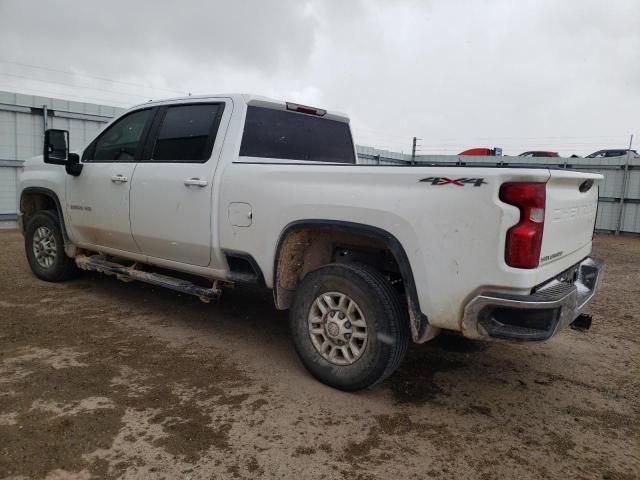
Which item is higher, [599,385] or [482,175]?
[482,175]

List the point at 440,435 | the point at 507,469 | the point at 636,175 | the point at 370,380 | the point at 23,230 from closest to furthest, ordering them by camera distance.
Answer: the point at 507,469 → the point at 440,435 → the point at 370,380 → the point at 23,230 → the point at 636,175

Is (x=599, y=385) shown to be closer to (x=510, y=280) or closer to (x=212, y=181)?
(x=510, y=280)

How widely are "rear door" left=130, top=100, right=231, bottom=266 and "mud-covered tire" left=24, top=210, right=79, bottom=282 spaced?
65.8 inches

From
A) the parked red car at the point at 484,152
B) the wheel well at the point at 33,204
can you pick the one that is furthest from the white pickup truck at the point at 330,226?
the parked red car at the point at 484,152

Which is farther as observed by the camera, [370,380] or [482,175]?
[370,380]

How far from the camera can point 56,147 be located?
473cm

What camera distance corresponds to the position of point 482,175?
243 cm

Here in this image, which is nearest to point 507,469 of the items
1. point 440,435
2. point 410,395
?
point 440,435

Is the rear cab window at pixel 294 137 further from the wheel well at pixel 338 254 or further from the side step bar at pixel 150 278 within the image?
the side step bar at pixel 150 278

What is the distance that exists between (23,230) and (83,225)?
1438mm

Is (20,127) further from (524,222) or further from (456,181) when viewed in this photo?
(524,222)

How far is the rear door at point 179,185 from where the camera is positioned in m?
3.74

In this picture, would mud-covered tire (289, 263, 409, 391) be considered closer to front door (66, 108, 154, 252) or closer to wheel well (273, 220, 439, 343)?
wheel well (273, 220, 439, 343)

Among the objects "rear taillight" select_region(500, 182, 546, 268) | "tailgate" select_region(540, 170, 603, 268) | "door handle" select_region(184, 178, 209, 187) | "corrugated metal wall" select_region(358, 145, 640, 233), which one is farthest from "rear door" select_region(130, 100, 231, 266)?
"corrugated metal wall" select_region(358, 145, 640, 233)
